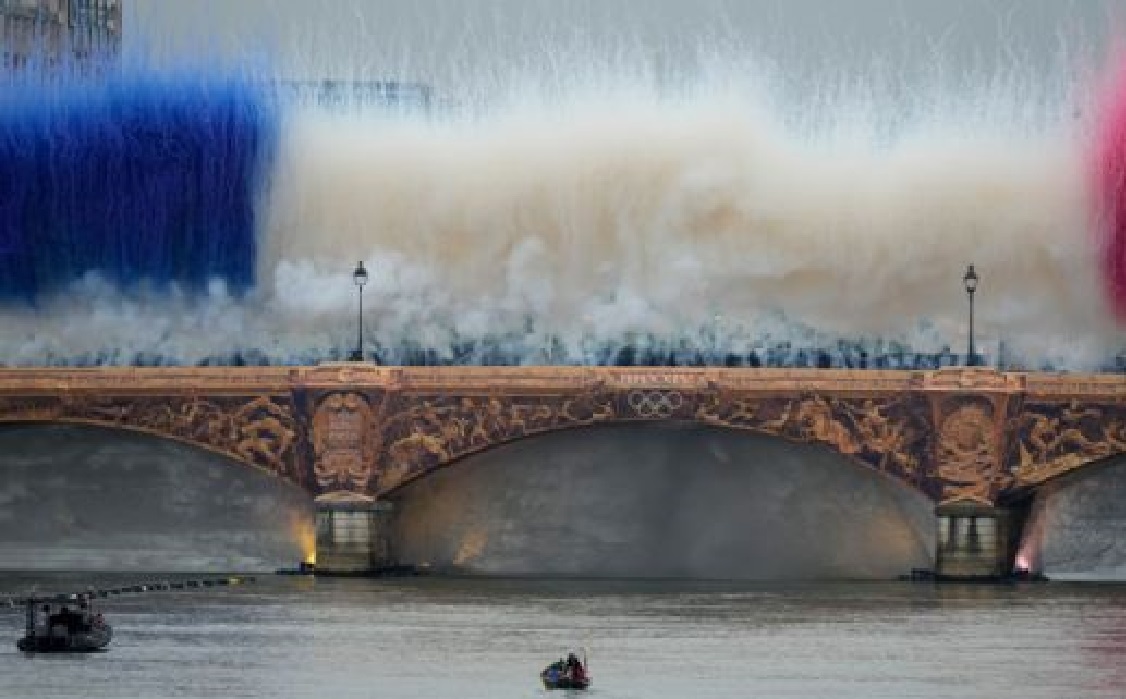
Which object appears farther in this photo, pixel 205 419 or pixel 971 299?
pixel 205 419

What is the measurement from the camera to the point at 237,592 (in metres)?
112

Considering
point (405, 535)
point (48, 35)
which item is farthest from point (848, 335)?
point (48, 35)

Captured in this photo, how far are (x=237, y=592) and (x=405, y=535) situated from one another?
9.53m

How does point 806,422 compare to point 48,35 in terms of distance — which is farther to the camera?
point 48,35

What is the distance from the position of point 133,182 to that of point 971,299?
66.4 ft

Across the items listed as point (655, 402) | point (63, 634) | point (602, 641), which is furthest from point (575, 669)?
point (655, 402)

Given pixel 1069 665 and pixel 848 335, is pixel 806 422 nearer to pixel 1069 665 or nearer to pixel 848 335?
pixel 848 335

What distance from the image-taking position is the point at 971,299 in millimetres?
114062

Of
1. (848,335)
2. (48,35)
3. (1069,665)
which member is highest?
(48,35)

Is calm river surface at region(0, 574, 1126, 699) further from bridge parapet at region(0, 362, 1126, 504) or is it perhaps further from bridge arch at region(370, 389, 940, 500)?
bridge arch at region(370, 389, 940, 500)

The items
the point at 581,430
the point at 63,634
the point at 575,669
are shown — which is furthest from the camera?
the point at 581,430

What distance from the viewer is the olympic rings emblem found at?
115250 mm

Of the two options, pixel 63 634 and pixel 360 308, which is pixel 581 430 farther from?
pixel 63 634

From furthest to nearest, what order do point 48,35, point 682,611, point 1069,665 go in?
point 48,35 < point 682,611 < point 1069,665
